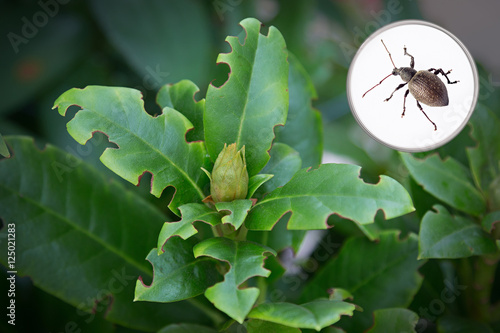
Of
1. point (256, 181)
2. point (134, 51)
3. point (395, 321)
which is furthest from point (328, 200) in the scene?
point (134, 51)

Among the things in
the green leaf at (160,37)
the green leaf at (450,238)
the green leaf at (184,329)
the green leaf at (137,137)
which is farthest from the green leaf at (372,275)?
the green leaf at (160,37)

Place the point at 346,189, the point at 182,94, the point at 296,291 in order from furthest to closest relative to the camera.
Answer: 1. the point at 296,291
2. the point at 182,94
3. the point at 346,189

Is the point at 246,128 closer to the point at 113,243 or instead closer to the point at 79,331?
the point at 113,243

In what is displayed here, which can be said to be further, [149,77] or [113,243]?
[149,77]

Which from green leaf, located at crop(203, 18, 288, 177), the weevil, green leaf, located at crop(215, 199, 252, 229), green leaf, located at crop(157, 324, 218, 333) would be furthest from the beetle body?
green leaf, located at crop(157, 324, 218, 333)

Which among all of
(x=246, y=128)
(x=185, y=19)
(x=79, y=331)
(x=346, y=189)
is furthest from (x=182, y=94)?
(x=185, y=19)

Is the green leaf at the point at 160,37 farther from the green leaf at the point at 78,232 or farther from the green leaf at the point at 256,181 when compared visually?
the green leaf at the point at 256,181

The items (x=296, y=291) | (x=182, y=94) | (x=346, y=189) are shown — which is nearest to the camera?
(x=346, y=189)
